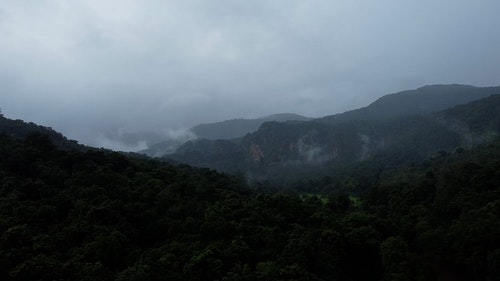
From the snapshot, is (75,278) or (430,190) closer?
(75,278)

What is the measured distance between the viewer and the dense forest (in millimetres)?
23047

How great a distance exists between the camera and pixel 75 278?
20.9m

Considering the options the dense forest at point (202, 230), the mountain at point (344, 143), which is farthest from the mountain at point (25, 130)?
the mountain at point (344, 143)

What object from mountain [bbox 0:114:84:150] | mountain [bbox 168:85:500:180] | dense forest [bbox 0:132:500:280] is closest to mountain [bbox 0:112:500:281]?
dense forest [bbox 0:132:500:280]

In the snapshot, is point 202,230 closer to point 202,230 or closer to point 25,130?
point 202,230

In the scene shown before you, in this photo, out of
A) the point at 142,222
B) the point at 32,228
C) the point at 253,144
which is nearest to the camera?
the point at 32,228

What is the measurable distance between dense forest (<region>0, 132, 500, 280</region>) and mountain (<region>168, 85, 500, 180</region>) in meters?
72.7

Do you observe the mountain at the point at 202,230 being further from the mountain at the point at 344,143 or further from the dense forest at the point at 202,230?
the mountain at the point at 344,143

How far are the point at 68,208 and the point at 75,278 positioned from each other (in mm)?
9893

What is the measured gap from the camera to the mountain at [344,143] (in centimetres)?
11162

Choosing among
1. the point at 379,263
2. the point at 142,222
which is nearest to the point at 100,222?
the point at 142,222

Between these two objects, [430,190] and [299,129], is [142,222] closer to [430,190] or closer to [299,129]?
[430,190]

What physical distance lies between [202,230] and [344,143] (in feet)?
435

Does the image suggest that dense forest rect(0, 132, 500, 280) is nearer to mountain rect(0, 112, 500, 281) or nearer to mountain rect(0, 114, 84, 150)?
mountain rect(0, 112, 500, 281)
